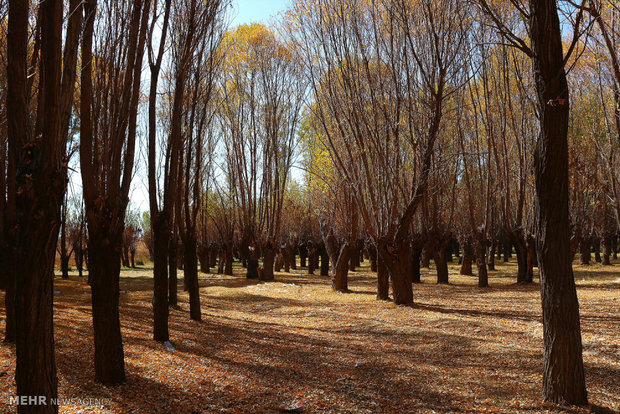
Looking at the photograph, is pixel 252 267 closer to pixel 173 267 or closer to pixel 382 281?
pixel 382 281

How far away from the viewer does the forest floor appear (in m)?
4.37

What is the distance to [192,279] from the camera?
31.0 feet

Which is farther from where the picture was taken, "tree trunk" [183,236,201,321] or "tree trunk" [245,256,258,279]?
"tree trunk" [245,256,258,279]

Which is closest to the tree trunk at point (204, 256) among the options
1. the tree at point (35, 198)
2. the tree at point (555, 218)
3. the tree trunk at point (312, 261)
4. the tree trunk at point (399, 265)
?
the tree trunk at point (312, 261)

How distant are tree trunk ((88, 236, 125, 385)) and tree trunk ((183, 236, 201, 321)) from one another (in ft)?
14.5

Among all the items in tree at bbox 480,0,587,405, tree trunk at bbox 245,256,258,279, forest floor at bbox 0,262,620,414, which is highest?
tree at bbox 480,0,587,405

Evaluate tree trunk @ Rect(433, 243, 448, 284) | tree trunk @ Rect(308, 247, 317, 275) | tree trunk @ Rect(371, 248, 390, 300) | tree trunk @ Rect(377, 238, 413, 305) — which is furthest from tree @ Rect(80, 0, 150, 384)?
tree trunk @ Rect(308, 247, 317, 275)

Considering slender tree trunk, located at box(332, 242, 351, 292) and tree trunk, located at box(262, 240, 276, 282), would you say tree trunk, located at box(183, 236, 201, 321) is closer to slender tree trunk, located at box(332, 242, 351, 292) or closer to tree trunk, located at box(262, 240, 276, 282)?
slender tree trunk, located at box(332, 242, 351, 292)

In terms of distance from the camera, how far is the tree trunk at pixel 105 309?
4.75 metres

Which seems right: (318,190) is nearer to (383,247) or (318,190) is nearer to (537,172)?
(383,247)

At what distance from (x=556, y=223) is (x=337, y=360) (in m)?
3.44

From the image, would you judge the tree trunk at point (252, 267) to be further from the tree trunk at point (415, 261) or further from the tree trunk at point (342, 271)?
the tree trunk at point (415, 261)

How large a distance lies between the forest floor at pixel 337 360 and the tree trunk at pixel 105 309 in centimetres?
17

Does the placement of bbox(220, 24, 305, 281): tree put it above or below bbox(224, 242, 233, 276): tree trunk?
above
